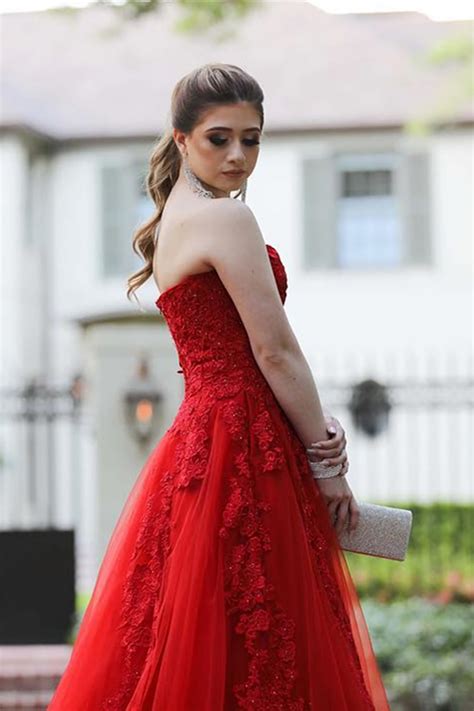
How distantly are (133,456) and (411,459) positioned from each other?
7832 millimetres

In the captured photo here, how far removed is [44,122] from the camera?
1878 centimetres

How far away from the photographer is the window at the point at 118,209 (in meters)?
18.7

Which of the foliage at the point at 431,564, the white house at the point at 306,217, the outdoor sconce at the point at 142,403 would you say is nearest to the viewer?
the outdoor sconce at the point at 142,403

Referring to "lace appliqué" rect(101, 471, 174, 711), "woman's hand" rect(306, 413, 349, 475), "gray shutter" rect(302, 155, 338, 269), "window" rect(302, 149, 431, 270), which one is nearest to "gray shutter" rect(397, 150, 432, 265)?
"window" rect(302, 149, 431, 270)

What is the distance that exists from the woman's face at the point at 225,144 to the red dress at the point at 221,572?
0.68ft

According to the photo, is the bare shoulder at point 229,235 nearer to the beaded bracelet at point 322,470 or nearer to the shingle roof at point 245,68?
the beaded bracelet at point 322,470

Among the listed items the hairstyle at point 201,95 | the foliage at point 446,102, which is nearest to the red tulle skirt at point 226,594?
the hairstyle at point 201,95

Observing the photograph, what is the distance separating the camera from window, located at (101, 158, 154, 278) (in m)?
18.7

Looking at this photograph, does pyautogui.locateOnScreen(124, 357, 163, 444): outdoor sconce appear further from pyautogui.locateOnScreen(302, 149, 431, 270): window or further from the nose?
pyautogui.locateOnScreen(302, 149, 431, 270): window

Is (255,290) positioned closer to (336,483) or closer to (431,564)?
(336,483)

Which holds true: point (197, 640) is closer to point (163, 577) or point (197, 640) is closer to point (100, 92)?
point (163, 577)

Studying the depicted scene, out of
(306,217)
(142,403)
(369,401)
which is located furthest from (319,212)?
(142,403)

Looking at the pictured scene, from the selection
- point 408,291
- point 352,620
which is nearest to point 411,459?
point 408,291

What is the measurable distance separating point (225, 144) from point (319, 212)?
15443 millimetres
